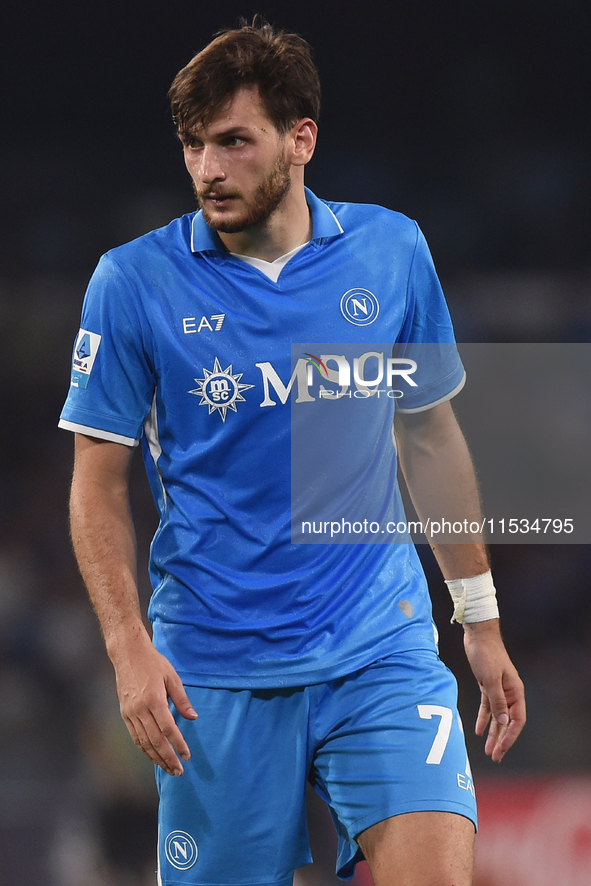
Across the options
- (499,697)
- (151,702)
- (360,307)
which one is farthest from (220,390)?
(499,697)

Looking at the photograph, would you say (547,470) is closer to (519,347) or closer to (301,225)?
(519,347)

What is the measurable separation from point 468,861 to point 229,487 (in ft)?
2.47

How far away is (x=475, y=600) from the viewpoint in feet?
6.82

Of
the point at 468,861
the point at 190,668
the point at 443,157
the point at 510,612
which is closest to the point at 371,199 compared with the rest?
the point at 443,157

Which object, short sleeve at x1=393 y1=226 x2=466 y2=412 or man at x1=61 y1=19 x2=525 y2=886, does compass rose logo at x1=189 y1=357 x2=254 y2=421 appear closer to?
man at x1=61 y1=19 x2=525 y2=886

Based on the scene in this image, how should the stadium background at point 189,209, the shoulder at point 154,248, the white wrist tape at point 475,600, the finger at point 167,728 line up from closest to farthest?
1. the finger at point 167,728
2. the shoulder at point 154,248
3. the white wrist tape at point 475,600
4. the stadium background at point 189,209

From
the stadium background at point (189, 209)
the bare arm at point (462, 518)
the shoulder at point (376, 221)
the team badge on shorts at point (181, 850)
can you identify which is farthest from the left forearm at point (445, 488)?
the stadium background at point (189, 209)

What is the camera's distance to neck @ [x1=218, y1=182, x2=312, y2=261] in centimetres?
202

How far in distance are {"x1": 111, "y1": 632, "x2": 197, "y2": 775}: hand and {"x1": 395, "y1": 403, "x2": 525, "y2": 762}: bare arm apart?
0.69 m

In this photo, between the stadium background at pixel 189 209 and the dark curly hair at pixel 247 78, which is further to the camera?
the stadium background at pixel 189 209

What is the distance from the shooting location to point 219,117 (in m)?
1.91

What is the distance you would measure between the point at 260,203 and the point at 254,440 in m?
0.46

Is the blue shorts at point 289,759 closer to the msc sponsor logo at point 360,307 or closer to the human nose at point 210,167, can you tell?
the msc sponsor logo at point 360,307

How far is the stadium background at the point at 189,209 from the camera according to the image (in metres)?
3.41
